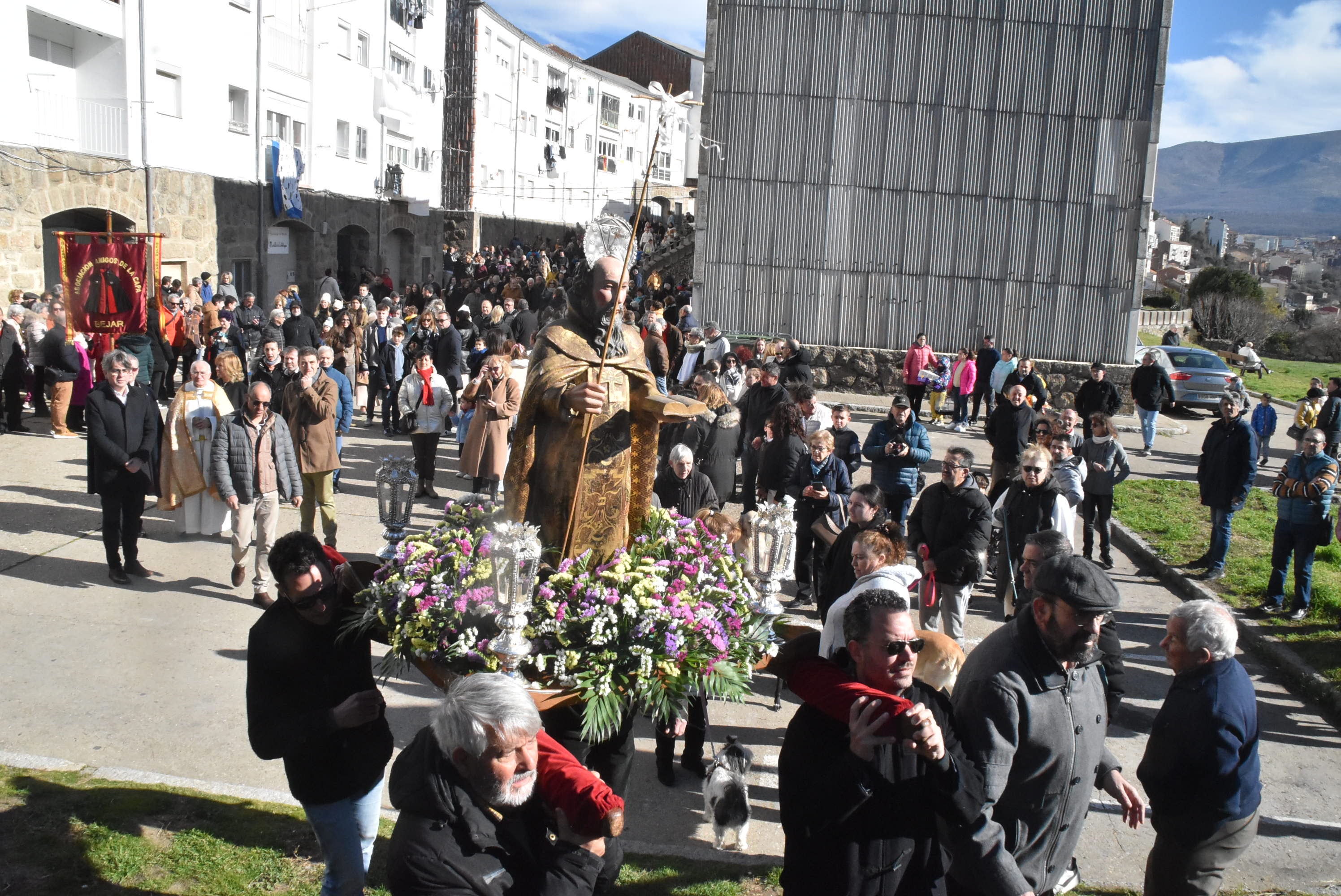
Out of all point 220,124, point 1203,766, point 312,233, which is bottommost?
point 1203,766

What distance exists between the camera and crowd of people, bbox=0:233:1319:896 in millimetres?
3059

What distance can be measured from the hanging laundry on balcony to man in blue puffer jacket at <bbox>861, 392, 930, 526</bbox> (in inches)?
835

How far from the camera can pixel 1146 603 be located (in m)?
10.0

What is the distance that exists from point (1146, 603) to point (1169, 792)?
21.2 ft

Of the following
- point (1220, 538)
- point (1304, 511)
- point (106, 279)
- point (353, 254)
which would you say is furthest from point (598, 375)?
point (353, 254)

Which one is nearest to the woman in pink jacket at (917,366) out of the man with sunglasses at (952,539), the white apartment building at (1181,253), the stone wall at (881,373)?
the stone wall at (881,373)

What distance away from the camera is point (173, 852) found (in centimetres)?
490

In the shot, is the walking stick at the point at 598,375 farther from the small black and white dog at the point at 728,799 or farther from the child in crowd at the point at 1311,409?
the child in crowd at the point at 1311,409

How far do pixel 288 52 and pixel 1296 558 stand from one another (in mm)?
26458

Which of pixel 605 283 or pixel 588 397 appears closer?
pixel 588 397

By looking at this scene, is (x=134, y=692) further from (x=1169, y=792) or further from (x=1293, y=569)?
(x=1293, y=569)

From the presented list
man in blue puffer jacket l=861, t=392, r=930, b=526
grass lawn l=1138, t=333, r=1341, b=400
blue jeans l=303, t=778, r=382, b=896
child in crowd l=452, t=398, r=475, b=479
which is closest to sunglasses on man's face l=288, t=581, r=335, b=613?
blue jeans l=303, t=778, r=382, b=896

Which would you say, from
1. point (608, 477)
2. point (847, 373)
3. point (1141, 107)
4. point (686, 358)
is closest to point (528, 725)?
point (608, 477)

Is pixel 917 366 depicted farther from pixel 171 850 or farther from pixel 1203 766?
pixel 171 850
